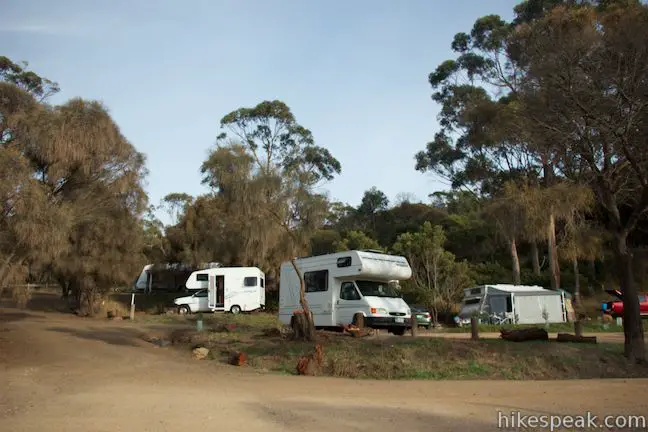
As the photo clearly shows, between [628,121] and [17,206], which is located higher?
[628,121]

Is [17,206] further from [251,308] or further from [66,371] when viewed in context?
[251,308]

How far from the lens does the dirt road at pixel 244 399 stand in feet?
21.5

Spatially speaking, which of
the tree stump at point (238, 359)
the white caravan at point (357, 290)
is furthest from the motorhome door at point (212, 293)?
the tree stump at point (238, 359)

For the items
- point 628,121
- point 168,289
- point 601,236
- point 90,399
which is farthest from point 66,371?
point 168,289

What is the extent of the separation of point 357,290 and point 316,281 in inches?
73.0

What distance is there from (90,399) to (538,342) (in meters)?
9.89

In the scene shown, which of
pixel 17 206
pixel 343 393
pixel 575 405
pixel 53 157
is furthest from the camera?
pixel 53 157

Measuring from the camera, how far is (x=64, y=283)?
1089 inches

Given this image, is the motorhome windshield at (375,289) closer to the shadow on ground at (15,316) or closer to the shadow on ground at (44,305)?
the shadow on ground at (15,316)

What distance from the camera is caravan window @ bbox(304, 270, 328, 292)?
17.3 meters

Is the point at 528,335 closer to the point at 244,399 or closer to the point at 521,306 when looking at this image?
the point at 244,399

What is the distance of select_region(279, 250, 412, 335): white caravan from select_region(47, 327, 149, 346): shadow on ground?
5.54m

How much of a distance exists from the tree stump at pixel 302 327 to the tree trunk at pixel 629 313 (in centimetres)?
725
